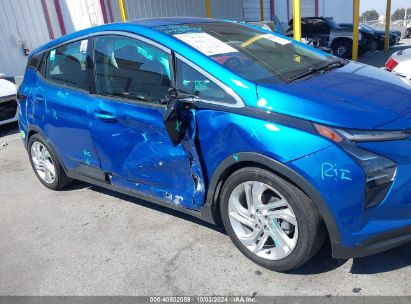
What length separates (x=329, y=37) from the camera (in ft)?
44.7

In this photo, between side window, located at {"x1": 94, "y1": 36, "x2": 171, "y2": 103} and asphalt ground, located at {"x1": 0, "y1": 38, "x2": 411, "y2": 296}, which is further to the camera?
side window, located at {"x1": 94, "y1": 36, "x2": 171, "y2": 103}

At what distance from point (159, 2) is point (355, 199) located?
13143 millimetres

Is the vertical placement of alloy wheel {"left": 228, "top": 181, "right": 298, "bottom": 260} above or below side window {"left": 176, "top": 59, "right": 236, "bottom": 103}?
below

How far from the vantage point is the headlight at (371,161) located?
81.9 inches

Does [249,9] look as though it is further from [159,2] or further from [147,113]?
[147,113]

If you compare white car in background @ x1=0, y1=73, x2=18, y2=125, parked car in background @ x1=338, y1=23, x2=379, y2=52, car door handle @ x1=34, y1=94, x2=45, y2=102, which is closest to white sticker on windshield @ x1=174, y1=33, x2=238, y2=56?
car door handle @ x1=34, y1=94, x2=45, y2=102

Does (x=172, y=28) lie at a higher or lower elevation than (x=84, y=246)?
higher

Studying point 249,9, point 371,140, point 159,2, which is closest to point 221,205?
point 371,140

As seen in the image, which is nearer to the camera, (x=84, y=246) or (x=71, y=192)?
(x=84, y=246)

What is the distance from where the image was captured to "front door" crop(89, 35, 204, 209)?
2.76m

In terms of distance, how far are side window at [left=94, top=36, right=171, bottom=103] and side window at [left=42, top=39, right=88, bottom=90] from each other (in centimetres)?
20

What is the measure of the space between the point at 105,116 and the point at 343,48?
12.2 meters

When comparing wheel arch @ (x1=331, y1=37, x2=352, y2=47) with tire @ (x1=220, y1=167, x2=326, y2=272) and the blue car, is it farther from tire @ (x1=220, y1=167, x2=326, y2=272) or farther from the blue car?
tire @ (x1=220, y1=167, x2=326, y2=272)

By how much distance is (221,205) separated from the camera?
2660 mm
